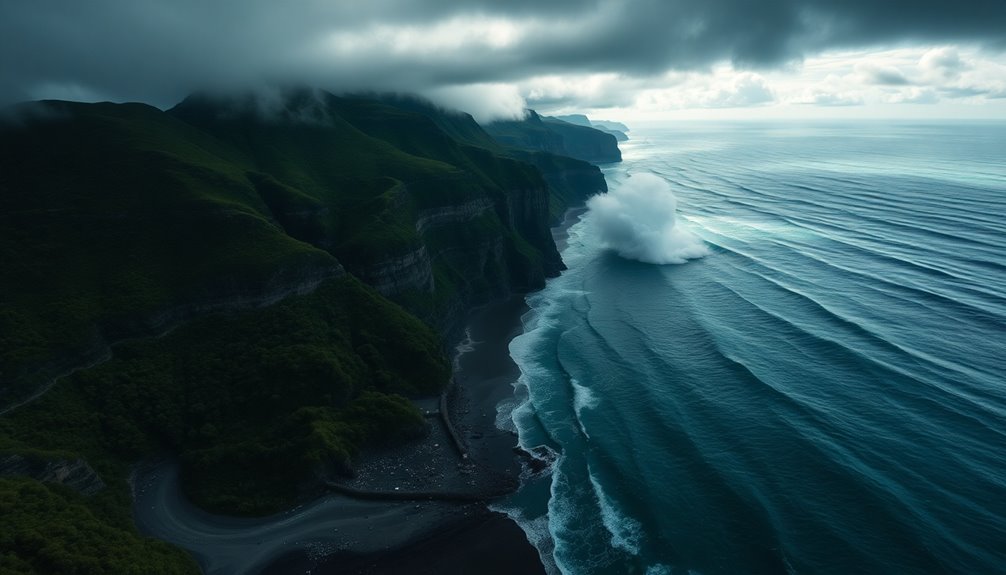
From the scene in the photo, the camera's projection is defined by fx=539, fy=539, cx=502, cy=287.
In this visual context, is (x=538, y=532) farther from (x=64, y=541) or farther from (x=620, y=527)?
(x=64, y=541)

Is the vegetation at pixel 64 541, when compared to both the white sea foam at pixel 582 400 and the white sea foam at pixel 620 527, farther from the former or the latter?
the white sea foam at pixel 582 400

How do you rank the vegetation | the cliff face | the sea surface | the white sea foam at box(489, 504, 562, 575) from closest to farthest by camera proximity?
the vegetation
the sea surface
the white sea foam at box(489, 504, 562, 575)
the cliff face

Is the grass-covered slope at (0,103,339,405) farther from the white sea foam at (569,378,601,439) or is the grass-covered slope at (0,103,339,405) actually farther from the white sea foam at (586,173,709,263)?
the white sea foam at (586,173,709,263)

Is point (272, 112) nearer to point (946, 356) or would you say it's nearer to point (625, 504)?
point (625, 504)

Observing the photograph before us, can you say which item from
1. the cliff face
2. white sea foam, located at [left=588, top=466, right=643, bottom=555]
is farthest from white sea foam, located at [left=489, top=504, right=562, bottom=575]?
the cliff face

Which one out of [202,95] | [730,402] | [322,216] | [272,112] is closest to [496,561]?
[730,402]

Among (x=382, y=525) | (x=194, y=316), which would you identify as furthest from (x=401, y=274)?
(x=382, y=525)
